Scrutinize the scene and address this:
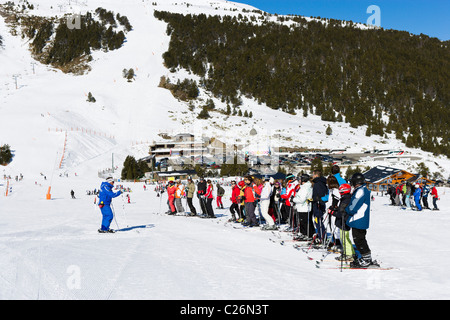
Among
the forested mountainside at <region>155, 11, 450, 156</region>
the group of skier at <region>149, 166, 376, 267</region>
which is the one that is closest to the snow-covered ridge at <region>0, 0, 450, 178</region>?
the forested mountainside at <region>155, 11, 450, 156</region>

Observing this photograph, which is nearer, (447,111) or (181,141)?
(181,141)

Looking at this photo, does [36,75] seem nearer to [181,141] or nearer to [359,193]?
[181,141]

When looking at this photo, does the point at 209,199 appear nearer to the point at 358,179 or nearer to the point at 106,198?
the point at 106,198

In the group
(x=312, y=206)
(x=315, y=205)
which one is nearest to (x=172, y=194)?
(x=312, y=206)

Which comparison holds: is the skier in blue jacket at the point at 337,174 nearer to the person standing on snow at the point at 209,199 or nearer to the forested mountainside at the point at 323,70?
the person standing on snow at the point at 209,199

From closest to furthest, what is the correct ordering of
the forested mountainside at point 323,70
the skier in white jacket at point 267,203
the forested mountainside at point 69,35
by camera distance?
A: 1. the skier in white jacket at point 267,203
2. the forested mountainside at point 323,70
3. the forested mountainside at point 69,35

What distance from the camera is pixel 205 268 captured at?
602 cm

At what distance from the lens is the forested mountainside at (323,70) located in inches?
4766

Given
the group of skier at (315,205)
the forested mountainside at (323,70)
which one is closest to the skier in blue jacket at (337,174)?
the group of skier at (315,205)

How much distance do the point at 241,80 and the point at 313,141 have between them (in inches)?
1701

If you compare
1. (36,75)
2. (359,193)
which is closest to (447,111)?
(36,75)

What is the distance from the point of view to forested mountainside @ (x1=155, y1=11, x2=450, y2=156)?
121 m

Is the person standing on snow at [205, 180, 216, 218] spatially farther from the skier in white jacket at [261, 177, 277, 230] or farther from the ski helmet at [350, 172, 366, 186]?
the ski helmet at [350, 172, 366, 186]

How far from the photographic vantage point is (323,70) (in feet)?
447
